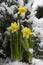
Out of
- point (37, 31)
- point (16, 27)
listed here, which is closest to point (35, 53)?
point (37, 31)

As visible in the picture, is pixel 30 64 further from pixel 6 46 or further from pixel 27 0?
pixel 27 0

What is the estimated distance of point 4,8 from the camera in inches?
145

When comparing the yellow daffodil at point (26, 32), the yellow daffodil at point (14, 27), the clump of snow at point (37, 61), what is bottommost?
the clump of snow at point (37, 61)

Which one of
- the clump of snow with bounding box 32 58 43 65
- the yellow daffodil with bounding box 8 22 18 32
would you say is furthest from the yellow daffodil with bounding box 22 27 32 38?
the clump of snow with bounding box 32 58 43 65

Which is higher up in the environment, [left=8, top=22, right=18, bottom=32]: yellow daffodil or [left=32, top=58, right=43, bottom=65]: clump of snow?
[left=8, top=22, right=18, bottom=32]: yellow daffodil

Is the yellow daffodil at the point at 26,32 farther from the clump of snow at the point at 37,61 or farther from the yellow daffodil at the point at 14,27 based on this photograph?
the clump of snow at the point at 37,61

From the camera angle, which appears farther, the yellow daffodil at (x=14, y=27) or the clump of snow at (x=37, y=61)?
A: the clump of snow at (x=37, y=61)

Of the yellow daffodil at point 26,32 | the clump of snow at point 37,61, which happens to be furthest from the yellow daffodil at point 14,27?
the clump of snow at point 37,61

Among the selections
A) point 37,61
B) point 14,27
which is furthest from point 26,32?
point 37,61

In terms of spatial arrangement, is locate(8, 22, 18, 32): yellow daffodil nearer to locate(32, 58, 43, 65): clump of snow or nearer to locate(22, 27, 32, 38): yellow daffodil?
locate(22, 27, 32, 38): yellow daffodil

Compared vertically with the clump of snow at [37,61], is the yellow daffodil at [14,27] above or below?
above

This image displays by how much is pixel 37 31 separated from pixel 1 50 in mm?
619

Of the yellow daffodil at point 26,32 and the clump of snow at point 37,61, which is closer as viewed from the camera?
the yellow daffodil at point 26,32

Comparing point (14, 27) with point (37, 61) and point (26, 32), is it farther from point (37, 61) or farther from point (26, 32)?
point (37, 61)
